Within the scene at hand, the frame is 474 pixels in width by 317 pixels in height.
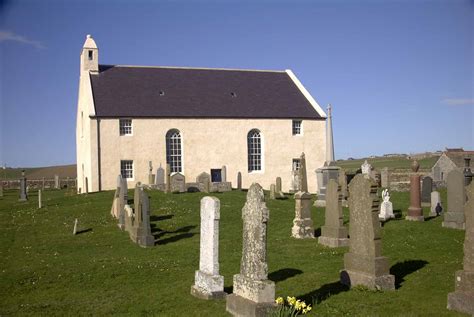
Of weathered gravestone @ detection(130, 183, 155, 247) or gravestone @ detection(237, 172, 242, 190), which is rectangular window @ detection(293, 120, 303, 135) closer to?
gravestone @ detection(237, 172, 242, 190)

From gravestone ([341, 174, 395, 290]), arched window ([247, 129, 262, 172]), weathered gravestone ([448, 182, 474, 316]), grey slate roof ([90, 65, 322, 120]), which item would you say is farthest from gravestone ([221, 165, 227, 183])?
weathered gravestone ([448, 182, 474, 316])

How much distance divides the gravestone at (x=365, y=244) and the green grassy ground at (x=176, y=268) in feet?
0.93

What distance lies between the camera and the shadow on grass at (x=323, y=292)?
9230mm

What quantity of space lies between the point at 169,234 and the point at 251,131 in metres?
22.0

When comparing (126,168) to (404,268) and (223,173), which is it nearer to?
(223,173)

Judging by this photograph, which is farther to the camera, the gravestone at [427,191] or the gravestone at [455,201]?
the gravestone at [427,191]

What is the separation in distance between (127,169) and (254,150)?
32.6 feet

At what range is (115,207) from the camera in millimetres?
21828

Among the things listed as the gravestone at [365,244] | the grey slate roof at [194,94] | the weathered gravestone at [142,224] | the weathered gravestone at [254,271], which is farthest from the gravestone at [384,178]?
the weathered gravestone at [254,271]

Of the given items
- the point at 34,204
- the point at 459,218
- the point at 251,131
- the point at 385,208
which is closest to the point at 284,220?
the point at 385,208

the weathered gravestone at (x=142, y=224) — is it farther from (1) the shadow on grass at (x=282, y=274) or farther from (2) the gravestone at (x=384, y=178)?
(2) the gravestone at (x=384, y=178)

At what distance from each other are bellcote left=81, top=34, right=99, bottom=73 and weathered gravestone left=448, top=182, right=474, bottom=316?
34266 mm

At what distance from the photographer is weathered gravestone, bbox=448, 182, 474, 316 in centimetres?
829

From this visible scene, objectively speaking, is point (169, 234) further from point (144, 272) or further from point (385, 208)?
point (385, 208)
